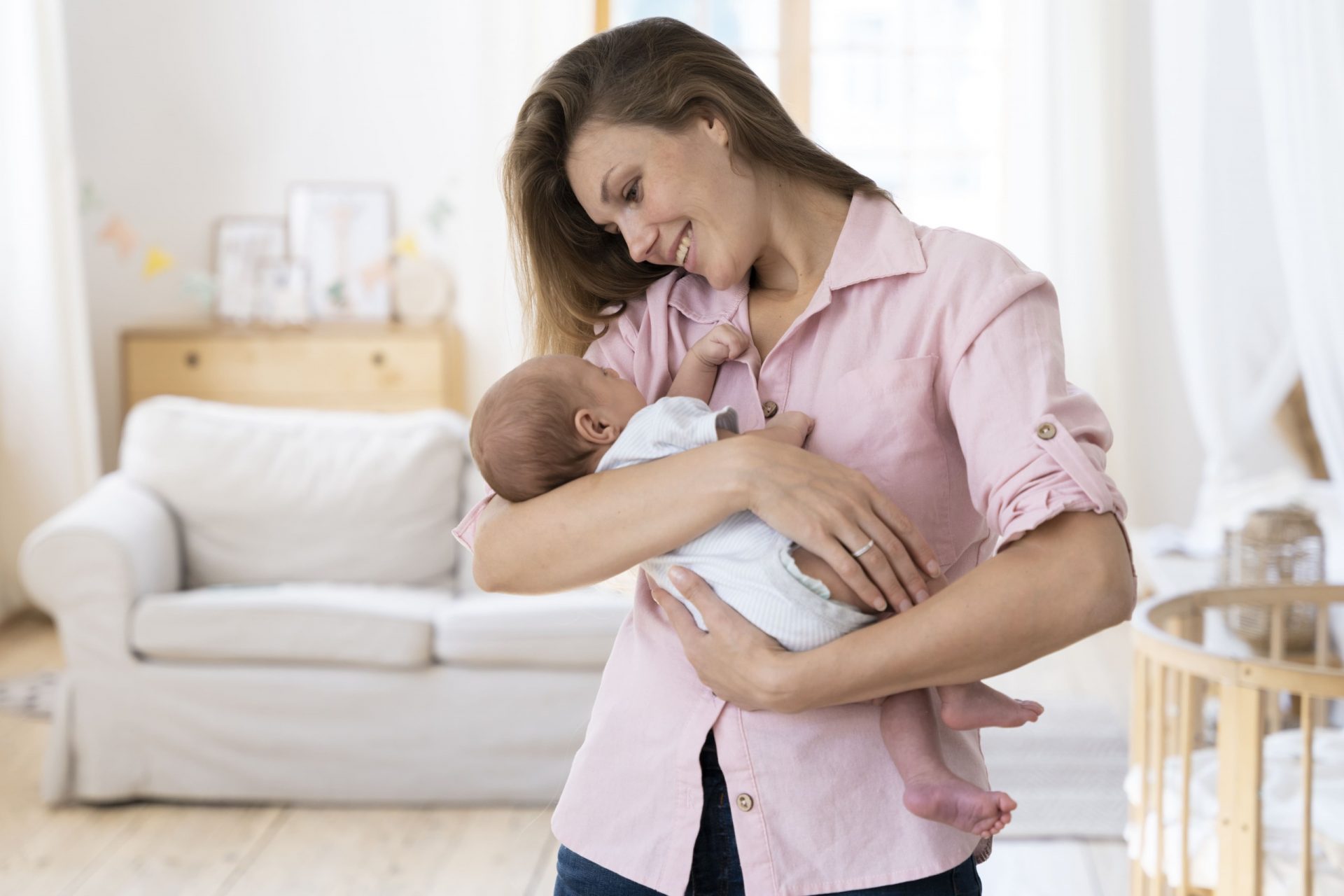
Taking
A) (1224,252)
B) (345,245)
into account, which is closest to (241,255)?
(345,245)

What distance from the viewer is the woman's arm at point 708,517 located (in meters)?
1.07

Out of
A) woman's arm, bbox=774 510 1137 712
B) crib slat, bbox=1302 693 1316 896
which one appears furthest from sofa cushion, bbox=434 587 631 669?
woman's arm, bbox=774 510 1137 712

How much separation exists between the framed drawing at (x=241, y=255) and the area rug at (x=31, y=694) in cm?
187

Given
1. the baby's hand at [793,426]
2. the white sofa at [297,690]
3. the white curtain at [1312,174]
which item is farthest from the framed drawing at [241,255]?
the baby's hand at [793,426]

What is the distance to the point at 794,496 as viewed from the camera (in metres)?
1.08

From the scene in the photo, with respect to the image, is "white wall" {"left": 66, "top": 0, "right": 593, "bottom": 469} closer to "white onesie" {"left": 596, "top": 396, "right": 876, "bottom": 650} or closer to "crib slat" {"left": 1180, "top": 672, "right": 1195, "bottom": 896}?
"crib slat" {"left": 1180, "top": 672, "right": 1195, "bottom": 896}

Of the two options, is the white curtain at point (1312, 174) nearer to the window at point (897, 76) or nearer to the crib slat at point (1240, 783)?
the crib slat at point (1240, 783)

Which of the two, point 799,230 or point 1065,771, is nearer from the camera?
point 799,230

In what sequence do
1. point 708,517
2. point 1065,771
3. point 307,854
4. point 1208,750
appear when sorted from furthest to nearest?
1. point 1065,771
2. point 307,854
3. point 1208,750
4. point 708,517

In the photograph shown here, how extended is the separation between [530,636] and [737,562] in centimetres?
218

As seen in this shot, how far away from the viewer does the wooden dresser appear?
17.3ft

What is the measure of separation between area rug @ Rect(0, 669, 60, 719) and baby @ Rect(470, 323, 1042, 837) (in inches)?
123

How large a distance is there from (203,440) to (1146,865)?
2.80m

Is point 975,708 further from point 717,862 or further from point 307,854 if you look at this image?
point 307,854
